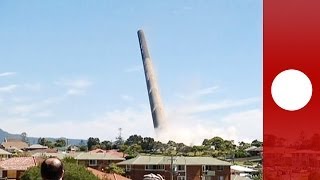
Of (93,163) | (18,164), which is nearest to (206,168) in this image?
(18,164)

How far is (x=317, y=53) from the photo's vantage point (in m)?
3.59

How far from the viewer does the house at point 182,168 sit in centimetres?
4366

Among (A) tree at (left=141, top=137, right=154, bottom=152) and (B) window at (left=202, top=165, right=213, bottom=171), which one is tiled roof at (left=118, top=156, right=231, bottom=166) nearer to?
(B) window at (left=202, top=165, right=213, bottom=171)

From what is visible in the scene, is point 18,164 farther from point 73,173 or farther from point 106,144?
point 106,144

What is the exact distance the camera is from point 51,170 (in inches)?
108

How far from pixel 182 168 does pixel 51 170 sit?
42.3 m

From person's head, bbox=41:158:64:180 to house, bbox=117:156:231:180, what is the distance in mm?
40651

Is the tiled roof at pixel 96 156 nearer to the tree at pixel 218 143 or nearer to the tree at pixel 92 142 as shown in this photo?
the tree at pixel 218 143

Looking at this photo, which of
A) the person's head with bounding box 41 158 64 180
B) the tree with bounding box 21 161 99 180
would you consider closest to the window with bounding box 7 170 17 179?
the tree with bounding box 21 161 99 180

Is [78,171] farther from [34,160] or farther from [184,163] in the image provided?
[184,163]

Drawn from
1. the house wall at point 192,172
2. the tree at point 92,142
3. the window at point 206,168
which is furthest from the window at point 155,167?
the tree at point 92,142

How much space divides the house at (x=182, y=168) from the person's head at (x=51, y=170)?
133 ft

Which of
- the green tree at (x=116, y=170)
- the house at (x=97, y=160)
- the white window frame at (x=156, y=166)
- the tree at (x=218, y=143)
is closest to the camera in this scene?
the white window frame at (x=156, y=166)

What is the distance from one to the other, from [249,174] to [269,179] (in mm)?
47533
